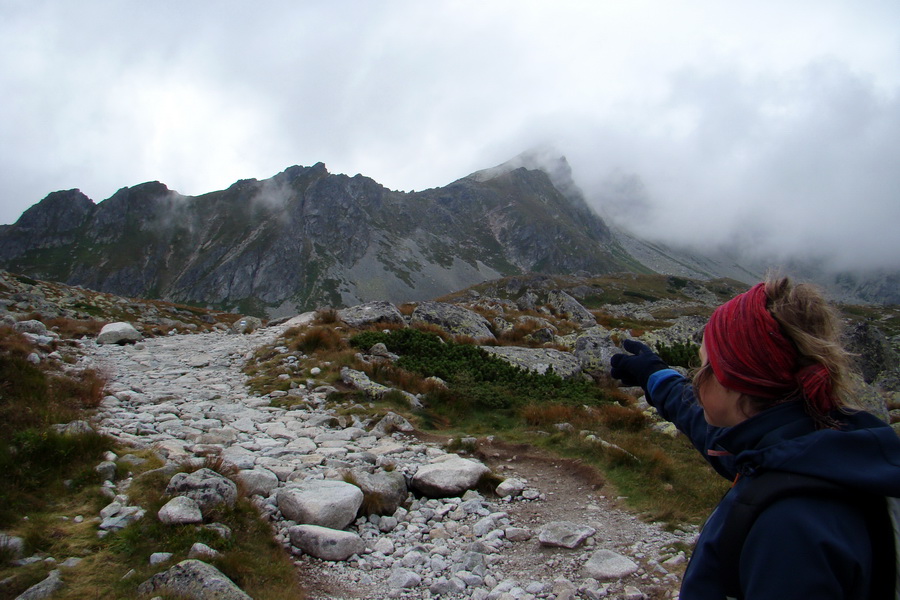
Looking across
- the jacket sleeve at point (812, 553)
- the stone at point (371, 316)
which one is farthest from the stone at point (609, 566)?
the stone at point (371, 316)

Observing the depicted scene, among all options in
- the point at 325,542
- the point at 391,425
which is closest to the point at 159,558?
the point at 325,542

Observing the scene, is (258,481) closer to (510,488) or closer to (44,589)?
(44,589)

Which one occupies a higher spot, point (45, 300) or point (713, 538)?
point (45, 300)

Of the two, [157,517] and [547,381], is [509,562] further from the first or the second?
[547,381]

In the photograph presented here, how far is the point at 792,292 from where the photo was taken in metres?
2.14

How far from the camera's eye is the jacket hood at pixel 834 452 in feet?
5.01

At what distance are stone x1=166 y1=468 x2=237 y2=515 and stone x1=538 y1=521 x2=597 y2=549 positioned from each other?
3.81m

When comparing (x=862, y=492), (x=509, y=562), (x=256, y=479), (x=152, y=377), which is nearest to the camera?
(x=862, y=492)

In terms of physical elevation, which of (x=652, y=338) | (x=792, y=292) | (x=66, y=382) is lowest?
(x=652, y=338)

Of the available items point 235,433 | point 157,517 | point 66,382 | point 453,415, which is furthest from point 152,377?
point 157,517

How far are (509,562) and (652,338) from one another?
19.6m

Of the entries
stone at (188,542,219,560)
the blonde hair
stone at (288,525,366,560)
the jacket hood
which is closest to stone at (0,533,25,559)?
stone at (188,542,219,560)

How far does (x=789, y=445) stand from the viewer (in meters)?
1.71

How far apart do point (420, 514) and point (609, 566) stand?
8.62ft
